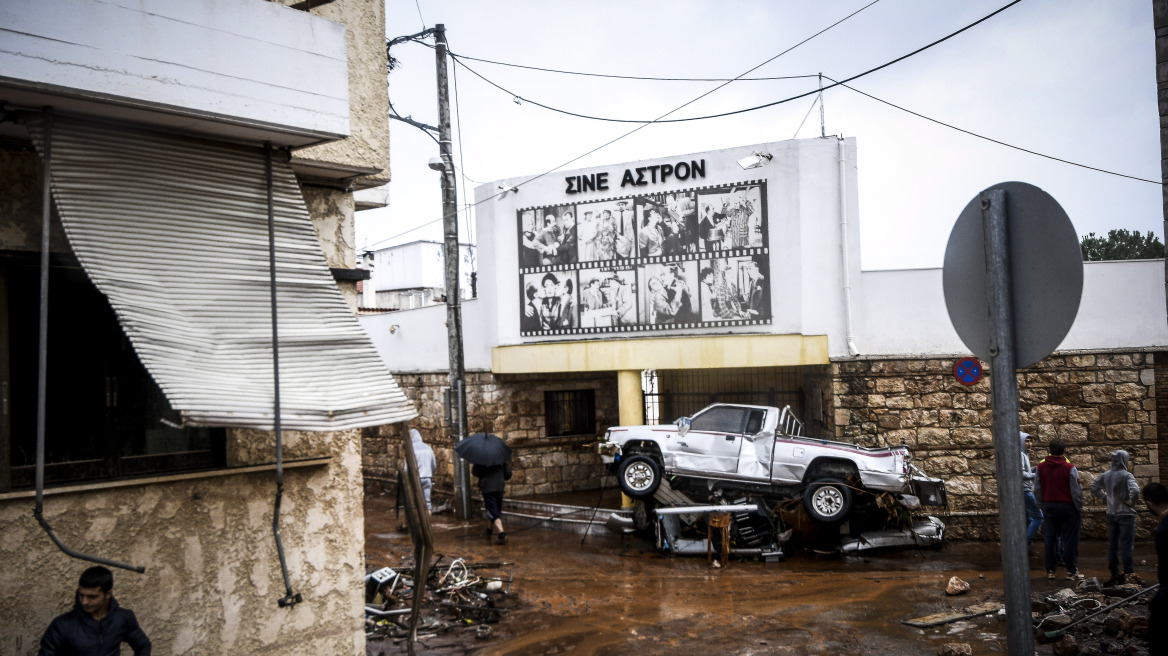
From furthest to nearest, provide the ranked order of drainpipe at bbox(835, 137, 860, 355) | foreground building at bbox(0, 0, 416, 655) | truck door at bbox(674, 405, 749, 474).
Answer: drainpipe at bbox(835, 137, 860, 355)
truck door at bbox(674, 405, 749, 474)
foreground building at bbox(0, 0, 416, 655)

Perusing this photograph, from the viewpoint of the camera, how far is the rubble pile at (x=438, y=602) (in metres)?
7.70

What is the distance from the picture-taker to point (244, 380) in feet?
12.4

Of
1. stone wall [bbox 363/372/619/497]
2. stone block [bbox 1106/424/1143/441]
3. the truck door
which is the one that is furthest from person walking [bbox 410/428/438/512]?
stone block [bbox 1106/424/1143/441]

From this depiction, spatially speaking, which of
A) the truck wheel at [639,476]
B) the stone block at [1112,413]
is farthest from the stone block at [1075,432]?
the truck wheel at [639,476]

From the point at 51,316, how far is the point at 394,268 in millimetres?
31508

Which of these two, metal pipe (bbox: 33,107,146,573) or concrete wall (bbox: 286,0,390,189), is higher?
concrete wall (bbox: 286,0,390,189)

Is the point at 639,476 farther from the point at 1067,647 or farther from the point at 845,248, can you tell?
the point at 1067,647

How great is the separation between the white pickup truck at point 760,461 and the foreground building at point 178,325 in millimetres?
7684

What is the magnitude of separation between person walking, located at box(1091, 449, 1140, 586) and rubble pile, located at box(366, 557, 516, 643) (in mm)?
7146

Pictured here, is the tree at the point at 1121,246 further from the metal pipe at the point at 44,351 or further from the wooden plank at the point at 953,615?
the metal pipe at the point at 44,351

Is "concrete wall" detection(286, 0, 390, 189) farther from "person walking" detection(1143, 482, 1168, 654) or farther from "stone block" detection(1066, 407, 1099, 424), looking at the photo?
"stone block" detection(1066, 407, 1099, 424)

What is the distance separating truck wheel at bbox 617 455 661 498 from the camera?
1183 centimetres

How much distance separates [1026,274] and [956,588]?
7.44 m

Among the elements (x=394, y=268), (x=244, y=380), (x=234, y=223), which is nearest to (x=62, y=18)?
(x=234, y=223)
